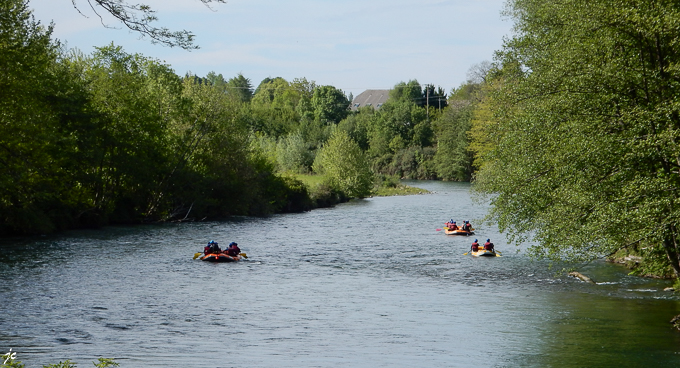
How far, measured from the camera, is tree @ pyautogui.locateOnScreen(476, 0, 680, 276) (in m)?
15.8

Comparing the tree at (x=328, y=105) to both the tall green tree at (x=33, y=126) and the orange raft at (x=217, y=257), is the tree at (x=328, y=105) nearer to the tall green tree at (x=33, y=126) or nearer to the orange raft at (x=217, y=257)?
the tall green tree at (x=33, y=126)

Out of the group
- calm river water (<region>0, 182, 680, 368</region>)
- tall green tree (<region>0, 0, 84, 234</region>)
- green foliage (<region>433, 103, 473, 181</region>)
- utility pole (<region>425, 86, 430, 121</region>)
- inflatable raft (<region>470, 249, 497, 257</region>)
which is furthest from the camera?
utility pole (<region>425, 86, 430, 121</region>)

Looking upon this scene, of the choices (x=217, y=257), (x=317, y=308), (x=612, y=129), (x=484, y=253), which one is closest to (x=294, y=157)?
A: (x=484, y=253)

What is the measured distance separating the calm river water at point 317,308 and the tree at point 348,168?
125 feet

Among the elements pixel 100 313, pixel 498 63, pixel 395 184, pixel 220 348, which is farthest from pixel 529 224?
pixel 395 184

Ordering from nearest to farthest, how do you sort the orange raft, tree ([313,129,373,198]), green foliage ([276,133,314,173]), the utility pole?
the orange raft, tree ([313,129,373,198]), green foliage ([276,133,314,173]), the utility pole

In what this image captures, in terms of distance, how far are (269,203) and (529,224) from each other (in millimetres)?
36089

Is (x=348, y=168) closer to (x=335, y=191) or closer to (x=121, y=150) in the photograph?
(x=335, y=191)

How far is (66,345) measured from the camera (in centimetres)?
1567

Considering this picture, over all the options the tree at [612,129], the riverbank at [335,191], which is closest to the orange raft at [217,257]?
the tree at [612,129]

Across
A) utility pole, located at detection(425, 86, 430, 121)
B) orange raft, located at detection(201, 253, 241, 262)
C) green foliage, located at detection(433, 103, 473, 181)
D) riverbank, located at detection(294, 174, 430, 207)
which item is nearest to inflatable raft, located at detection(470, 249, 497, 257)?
orange raft, located at detection(201, 253, 241, 262)

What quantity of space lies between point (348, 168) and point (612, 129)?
5906 cm

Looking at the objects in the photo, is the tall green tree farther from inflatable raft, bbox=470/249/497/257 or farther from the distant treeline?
inflatable raft, bbox=470/249/497/257

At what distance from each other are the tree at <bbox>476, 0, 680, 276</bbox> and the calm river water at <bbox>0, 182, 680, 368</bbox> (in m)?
2.68
